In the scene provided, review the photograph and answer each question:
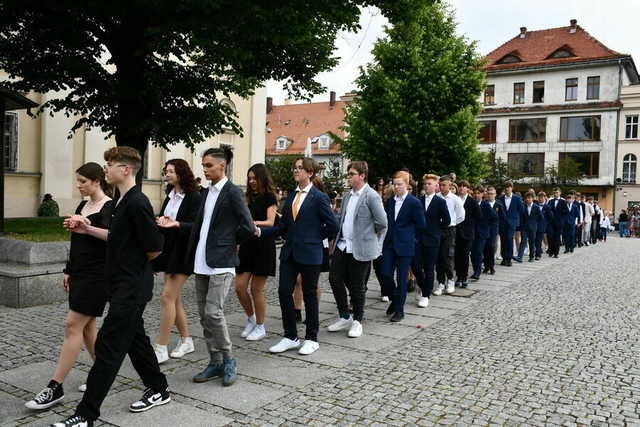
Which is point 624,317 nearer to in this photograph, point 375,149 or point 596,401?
point 596,401

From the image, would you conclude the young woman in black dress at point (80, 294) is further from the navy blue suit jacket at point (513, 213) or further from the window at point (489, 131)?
the window at point (489, 131)

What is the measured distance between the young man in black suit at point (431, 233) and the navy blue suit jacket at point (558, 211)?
10394mm

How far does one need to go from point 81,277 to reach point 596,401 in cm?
426

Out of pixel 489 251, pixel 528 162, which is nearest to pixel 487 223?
pixel 489 251

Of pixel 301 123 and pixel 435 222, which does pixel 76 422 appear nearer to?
pixel 435 222

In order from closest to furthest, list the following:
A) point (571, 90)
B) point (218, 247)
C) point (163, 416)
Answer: point (163, 416)
point (218, 247)
point (571, 90)

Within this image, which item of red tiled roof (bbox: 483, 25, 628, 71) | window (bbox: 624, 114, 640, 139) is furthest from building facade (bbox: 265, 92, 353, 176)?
window (bbox: 624, 114, 640, 139)

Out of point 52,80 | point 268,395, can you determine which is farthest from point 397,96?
point 268,395

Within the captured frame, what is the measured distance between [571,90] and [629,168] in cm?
823

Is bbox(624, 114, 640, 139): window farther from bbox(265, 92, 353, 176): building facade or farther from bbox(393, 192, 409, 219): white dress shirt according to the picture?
bbox(393, 192, 409, 219): white dress shirt

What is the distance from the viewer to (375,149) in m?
25.0

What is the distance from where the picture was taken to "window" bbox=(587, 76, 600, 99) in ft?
154

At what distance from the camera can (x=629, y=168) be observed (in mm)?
46250

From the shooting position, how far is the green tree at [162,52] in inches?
396
